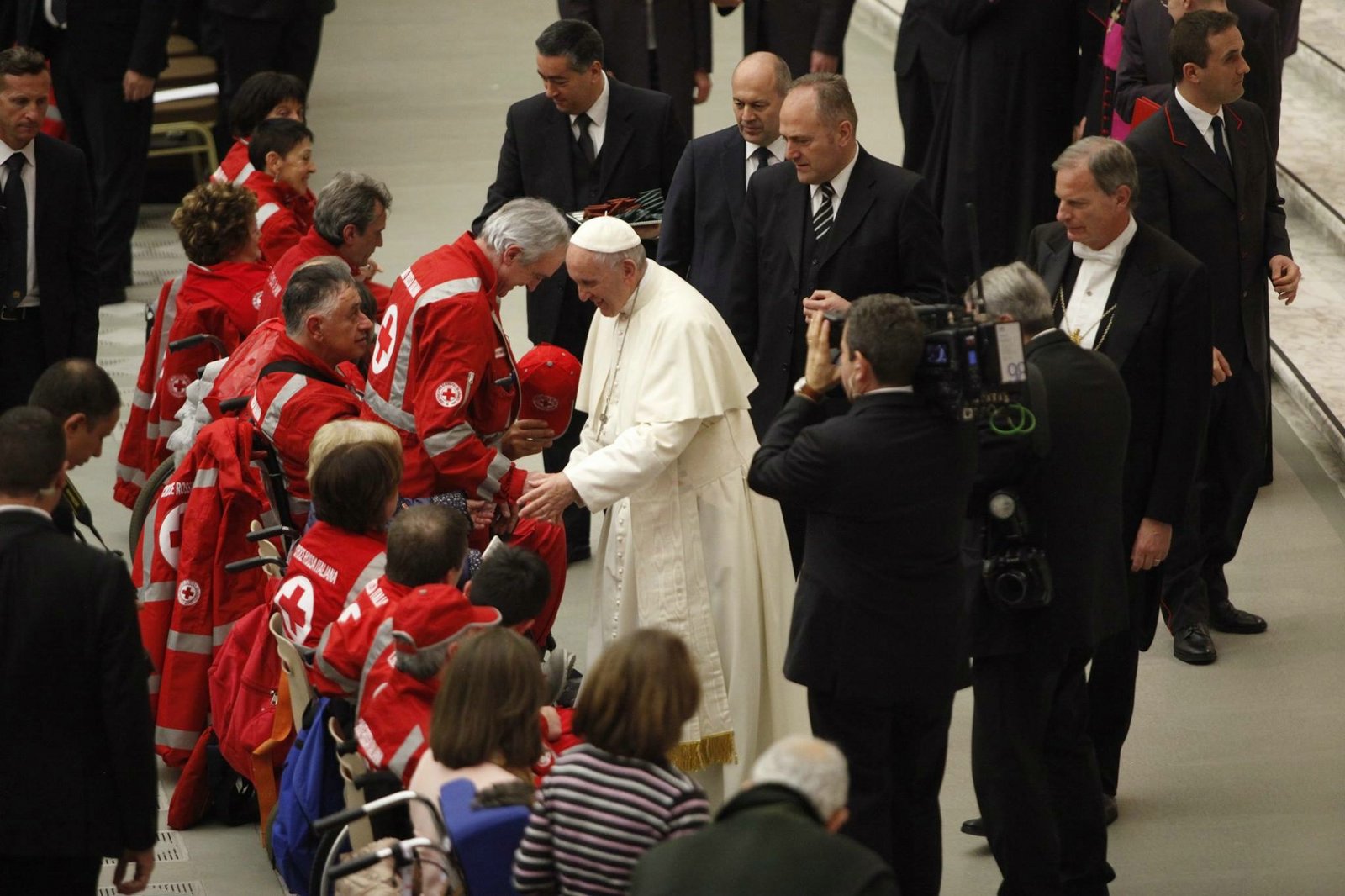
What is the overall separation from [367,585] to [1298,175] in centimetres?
681

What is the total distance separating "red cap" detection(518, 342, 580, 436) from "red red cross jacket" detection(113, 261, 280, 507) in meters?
1.10

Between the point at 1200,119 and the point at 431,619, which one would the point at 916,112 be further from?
the point at 431,619

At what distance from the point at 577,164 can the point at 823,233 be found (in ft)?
5.11

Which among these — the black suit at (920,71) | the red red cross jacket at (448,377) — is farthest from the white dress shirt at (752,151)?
the black suit at (920,71)

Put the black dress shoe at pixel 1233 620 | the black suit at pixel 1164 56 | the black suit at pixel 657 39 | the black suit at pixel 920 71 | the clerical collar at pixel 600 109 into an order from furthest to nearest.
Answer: the black suit at pixel 657 39, the black suit at pixel 920 71, the clerical collar at pixel 600 109, the black suit at pixel 1164 56, the black dress shoe at pixel 1233 620

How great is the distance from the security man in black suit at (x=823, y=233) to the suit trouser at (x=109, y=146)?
4873 millimetres

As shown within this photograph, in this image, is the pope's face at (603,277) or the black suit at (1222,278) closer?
the pope's face at (603,277)

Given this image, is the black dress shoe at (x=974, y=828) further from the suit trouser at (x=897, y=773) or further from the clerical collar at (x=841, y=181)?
the clerical collar at (x=841, y=181)

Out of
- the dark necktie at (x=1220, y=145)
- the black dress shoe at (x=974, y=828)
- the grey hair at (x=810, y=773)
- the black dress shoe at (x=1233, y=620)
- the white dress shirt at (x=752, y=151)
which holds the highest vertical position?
the grey hair at (x=810, y=773)

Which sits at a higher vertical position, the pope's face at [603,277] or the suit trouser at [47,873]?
the pope's face at [603,277]

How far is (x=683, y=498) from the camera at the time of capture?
502 cm

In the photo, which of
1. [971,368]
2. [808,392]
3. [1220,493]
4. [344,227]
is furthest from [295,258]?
[1220,493]

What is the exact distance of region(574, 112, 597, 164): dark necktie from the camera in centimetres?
681

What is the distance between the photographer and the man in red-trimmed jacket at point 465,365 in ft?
16.3
